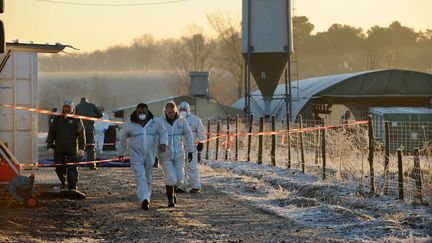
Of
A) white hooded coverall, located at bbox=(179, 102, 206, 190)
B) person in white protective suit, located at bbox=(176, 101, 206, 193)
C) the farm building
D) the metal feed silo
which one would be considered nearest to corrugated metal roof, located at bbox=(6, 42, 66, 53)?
person in white protective suit, located at bbox=(176, 101, 206, 193)

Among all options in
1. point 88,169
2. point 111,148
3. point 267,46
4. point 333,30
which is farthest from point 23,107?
point 333,30

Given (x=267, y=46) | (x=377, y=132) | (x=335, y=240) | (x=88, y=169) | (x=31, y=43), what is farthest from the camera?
(x=267, y=46)

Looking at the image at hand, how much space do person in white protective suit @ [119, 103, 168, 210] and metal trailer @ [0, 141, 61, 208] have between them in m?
1.72

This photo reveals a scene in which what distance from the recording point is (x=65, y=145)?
643 inches

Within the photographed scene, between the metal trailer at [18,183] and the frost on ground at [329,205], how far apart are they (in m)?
3.76

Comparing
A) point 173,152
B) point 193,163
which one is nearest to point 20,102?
point 173,152

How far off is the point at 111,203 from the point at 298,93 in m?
30.1

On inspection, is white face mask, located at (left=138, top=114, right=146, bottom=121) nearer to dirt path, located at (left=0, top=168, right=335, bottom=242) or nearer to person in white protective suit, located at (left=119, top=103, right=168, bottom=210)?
person in white protective suit, located at (left=119, top=103, right=168, bottom=210)

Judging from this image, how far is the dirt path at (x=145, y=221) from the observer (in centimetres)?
1150

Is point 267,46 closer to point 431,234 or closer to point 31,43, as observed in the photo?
point 31,43

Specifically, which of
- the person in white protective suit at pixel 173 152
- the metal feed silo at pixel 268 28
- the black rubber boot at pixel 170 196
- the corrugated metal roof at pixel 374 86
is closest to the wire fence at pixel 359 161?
the person in white protective suit at pixel 173 152

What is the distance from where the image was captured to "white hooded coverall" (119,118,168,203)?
14.8 metres

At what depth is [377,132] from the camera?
36562mm

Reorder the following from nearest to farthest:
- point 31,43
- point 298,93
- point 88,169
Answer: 1. point 31,43
2. point 88,169
3. point 298,93
